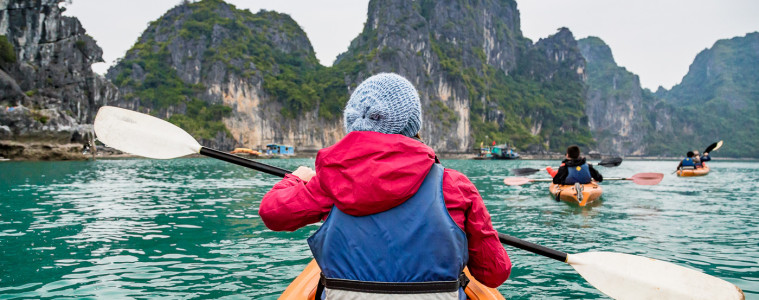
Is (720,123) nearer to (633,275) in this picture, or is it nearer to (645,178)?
(645,178)

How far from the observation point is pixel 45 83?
4034 cm

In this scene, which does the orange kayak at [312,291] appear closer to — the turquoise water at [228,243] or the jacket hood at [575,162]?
the turquoise water at [228,243]

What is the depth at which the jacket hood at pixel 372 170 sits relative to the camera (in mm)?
1430

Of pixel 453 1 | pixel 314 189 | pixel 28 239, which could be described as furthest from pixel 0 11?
pixel 453 1

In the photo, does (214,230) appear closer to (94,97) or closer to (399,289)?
(399,289)

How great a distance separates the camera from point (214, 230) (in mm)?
6992

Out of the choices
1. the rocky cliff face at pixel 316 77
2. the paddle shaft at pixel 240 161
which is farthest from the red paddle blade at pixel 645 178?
the rocky cliff face at pixel 316 77

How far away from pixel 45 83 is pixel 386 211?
1967 inches

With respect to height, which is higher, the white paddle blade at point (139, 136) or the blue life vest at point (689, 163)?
the white paddle blade at point (139, 136)

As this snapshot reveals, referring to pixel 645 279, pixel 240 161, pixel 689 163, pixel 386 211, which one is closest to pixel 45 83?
pixel 240 161

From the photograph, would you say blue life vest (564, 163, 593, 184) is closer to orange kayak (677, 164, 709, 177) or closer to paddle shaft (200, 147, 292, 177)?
paddle shaft (200, 147, 292, 177)

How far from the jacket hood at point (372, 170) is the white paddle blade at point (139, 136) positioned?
176cm

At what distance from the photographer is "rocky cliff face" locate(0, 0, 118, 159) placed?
3206 centimetres

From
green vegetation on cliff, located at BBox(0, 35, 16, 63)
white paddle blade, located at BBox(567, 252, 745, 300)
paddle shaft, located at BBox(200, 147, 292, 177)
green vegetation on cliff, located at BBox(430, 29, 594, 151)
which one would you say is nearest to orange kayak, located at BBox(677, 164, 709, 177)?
white paddle blade, located at BBox(567, 252, 745, 300)
